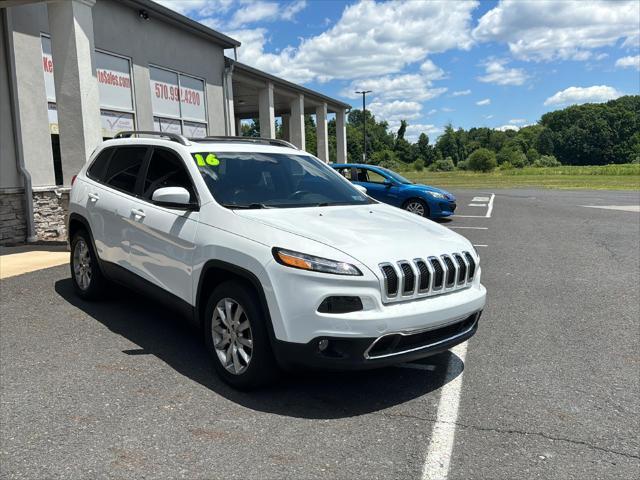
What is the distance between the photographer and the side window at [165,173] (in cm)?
438

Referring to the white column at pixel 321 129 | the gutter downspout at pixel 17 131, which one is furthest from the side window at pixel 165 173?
the white column at pixel 321 129

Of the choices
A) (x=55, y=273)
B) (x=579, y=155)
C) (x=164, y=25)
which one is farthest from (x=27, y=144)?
(x=579, y=155)

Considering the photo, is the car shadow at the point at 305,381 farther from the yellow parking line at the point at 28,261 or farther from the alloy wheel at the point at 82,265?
the yellow parking line at the point at 28,261

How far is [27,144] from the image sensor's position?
31.9 ft

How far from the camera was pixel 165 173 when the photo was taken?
4.61 meters

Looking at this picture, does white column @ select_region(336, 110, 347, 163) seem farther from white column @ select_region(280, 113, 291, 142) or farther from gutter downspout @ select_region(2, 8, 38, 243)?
gutter downspout @ select_region(2, 8, 38, 243)

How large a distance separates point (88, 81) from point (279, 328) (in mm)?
7953

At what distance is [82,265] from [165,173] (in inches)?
→ 76.9

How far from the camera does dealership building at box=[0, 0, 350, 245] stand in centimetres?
928

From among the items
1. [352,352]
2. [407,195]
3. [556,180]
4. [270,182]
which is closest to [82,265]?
[270,182]

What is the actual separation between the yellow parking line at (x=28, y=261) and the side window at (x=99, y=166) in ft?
7.73

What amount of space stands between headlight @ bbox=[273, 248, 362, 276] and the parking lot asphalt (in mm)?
946

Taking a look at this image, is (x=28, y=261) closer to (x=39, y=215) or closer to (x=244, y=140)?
(x=39, y=215)

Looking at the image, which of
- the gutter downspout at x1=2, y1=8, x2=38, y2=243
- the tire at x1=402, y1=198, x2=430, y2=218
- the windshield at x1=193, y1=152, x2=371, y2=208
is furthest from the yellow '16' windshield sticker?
the tire at x1=402, y1=198, x2=430, y2=218
